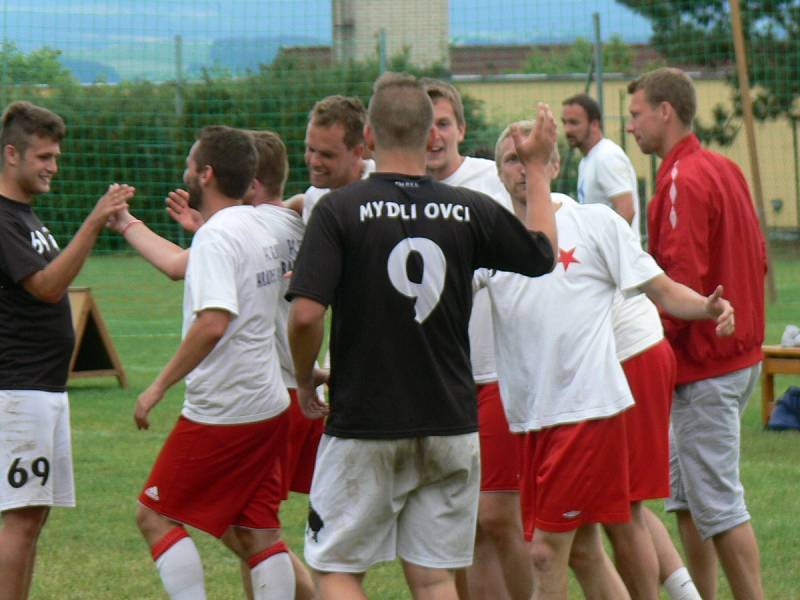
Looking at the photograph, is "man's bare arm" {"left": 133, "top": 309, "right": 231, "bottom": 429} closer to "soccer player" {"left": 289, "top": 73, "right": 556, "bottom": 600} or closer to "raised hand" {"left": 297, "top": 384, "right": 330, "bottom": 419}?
"raised hand" {"left": 297, "top": 384, "right": 330, "bottom": 419}

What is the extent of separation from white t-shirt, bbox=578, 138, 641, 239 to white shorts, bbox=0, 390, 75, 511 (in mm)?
5178

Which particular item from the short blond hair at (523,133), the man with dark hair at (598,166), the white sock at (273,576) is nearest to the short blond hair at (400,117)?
the short blond hair at (523,133)

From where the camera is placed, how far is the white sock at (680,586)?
18.5ft

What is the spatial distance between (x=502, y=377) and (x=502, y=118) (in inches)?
696

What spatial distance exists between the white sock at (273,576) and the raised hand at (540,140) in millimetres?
1848

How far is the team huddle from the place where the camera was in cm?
454

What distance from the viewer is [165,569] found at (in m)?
5.43

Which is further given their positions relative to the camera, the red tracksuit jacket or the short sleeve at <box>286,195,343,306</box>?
the red tracksuit jacket

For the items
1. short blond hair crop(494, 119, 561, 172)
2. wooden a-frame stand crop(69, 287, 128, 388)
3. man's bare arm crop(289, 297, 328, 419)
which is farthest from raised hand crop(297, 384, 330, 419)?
wooden a-frame stand crop(69, 287, 128, 388)

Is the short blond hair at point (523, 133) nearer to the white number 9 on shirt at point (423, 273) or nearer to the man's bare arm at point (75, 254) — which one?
the white number 9 on shirt at point (423, 273)

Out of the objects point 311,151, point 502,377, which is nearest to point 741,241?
point 502,377

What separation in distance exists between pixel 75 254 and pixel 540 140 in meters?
1.90

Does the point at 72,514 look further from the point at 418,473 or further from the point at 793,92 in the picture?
the point at 793,92

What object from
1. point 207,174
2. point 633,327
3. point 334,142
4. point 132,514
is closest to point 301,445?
point 207,174
